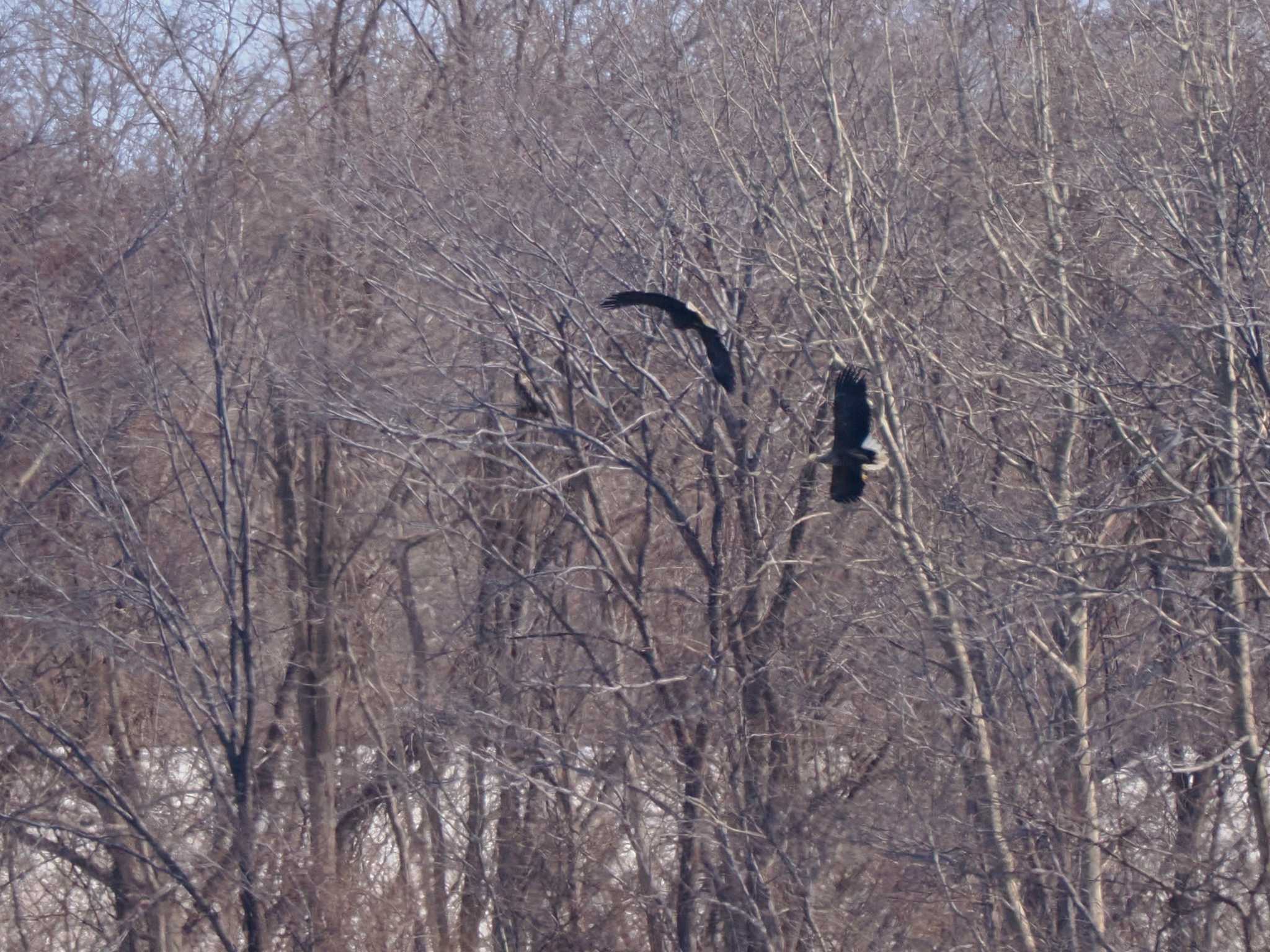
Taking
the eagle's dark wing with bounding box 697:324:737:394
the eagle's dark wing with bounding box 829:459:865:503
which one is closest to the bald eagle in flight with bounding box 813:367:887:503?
the eagle's dark wing with bounding box 829:459:865:503

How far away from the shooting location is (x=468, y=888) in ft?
41.8

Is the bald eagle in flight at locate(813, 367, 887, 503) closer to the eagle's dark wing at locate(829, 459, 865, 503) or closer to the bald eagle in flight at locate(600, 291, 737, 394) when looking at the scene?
the eagle's dark wing at locate(829, 459, 865, 503)

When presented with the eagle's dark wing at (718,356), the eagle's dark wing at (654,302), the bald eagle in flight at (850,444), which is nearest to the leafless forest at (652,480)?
the bald eagle in flight at (850,444)

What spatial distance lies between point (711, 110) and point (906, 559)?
345 centimetres

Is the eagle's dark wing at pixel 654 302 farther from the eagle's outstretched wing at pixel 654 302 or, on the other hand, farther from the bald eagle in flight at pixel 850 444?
the bald eagle in flight at pixel 850 444

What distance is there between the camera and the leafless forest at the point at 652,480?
844 cm

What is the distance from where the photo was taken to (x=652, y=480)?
1018 centimetres

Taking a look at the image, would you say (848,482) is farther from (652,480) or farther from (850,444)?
(652,480)

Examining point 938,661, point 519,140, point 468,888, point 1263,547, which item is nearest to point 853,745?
point 938,661

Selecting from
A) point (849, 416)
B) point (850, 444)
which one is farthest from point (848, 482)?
point (849, 416)

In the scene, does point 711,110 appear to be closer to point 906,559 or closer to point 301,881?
point 906,559

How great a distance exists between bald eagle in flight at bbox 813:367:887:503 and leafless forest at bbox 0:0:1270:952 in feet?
3.85

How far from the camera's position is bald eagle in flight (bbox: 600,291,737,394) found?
6188mm

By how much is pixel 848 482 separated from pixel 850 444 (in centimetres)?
22
